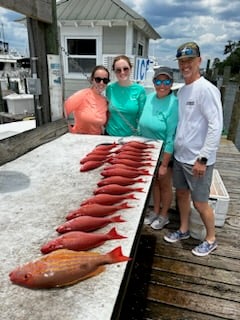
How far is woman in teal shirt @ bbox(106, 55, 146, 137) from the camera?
3.08 m

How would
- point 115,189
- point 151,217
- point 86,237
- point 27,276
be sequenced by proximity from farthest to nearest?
1. point 151,217
2. point 115,189
3. point 86,237
4. point 27,276

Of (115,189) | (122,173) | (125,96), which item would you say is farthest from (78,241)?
(125,96)

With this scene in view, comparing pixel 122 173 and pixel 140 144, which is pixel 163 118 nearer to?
pixel 140 144

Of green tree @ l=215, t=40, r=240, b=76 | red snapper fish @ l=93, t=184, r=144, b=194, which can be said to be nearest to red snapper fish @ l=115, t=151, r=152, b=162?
red snapper fish @ l=93, t=184, r=144, b=194

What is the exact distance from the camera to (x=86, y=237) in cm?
136

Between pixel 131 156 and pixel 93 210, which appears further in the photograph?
pixel 131 156

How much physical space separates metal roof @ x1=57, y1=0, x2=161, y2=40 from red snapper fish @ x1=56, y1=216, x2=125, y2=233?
9401mm

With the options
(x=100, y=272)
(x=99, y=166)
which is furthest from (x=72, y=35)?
(x=100, y=272)

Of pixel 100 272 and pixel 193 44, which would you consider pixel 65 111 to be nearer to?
pixel 193 44

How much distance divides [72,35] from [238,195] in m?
8.58

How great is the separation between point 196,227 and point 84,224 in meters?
2.09

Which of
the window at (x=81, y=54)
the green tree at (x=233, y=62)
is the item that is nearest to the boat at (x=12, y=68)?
the window at (x=81, y=54)

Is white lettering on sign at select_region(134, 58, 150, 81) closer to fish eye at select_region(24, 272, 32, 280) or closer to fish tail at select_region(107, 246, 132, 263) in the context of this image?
fish tail at select_region(107, 246, 132, 263)

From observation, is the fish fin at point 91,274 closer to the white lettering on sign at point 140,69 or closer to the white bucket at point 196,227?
the white bucket at point 196,227
